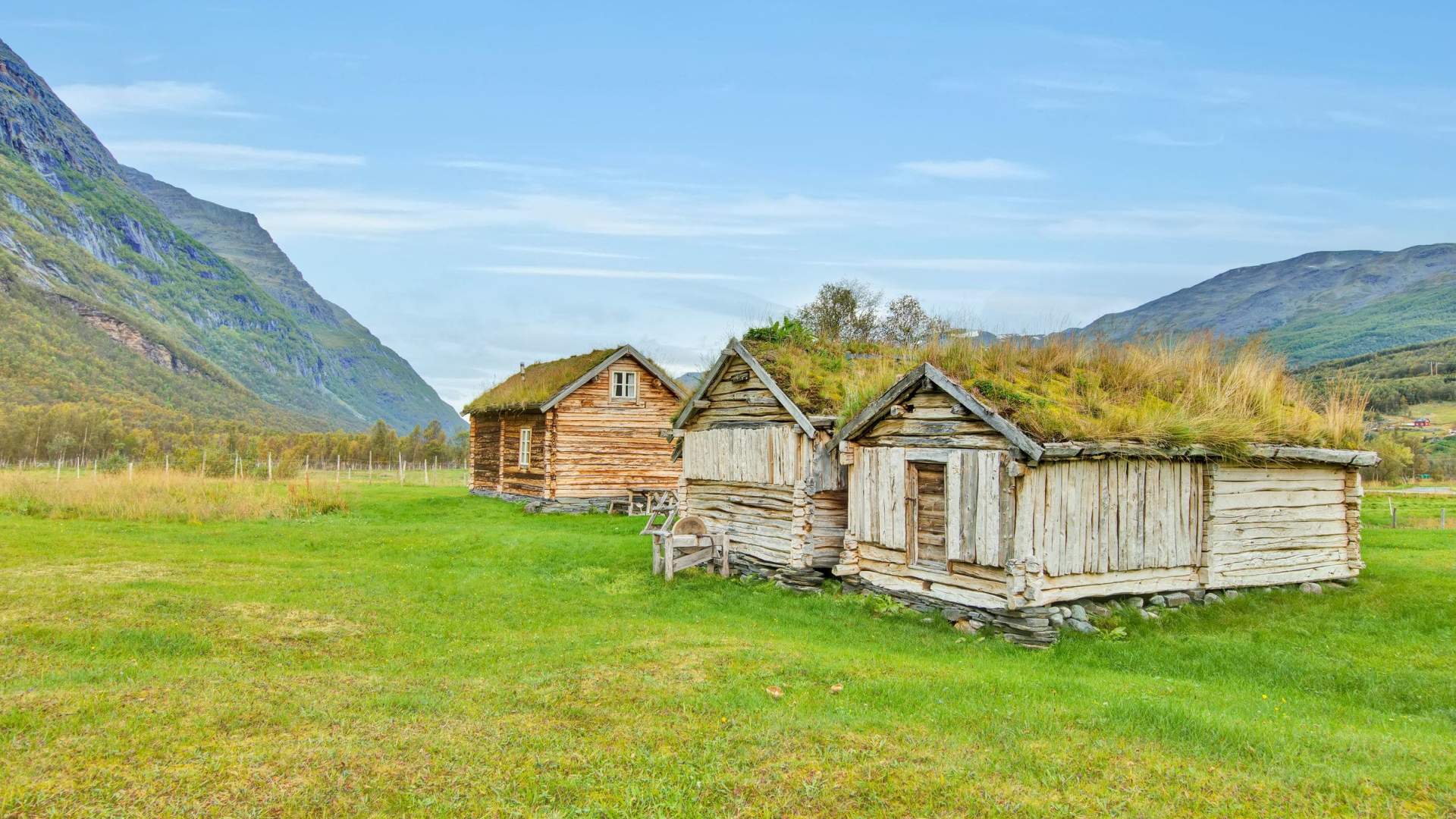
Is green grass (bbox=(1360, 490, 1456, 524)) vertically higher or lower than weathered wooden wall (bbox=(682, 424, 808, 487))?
lower

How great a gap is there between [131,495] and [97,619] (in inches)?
664

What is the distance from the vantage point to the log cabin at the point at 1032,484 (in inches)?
526

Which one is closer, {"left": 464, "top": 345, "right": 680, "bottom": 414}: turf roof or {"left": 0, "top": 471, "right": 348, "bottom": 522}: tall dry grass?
{"left": 0, "top": 471, "right": 348, "bottom": 522}: tall dry grass

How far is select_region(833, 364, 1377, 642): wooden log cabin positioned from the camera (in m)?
13.3

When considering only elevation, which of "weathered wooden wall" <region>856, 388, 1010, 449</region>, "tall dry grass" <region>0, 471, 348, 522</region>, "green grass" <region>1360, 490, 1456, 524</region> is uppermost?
"weathered wooden wall" <region>856, 388, 1010, 449</region>

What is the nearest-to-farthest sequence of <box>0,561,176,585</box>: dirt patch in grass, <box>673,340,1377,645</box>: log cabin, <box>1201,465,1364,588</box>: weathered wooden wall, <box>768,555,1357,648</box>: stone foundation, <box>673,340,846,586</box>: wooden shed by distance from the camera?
<box>768,555,1357,648</box>: stone foundation
<box>673,340,1377,645</box>: log cabin
<box>0,561,176,585</box>: dirt patch in grass
<box>1201,465,1364,588</box>: weathered wooden wall
<box>673,340,846,586</box>: wooden shed

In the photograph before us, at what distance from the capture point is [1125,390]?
15617 millimetres

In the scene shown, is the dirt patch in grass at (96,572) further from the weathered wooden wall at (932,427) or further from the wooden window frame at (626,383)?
the wooden window frame at (626,383)

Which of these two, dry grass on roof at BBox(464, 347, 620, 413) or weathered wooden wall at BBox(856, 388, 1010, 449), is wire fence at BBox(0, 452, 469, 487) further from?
weathered wooden wall at BBox(856, 388, 1010, 449)

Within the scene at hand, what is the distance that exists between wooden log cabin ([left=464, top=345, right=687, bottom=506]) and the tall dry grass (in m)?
7.28

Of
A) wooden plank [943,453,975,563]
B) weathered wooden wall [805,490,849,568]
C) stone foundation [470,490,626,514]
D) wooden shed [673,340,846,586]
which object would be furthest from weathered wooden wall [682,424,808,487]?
stone foundation [470,490,626,514]

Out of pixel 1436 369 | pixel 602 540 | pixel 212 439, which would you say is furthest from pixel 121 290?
pixel 1436 369

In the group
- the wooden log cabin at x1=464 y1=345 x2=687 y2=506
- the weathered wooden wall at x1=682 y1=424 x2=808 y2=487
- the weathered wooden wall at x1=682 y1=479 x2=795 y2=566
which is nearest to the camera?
the weathered wooden wall at x1=682 y1=424 x2=808 y2=487

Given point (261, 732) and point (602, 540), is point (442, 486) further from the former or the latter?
point (261, 732)
